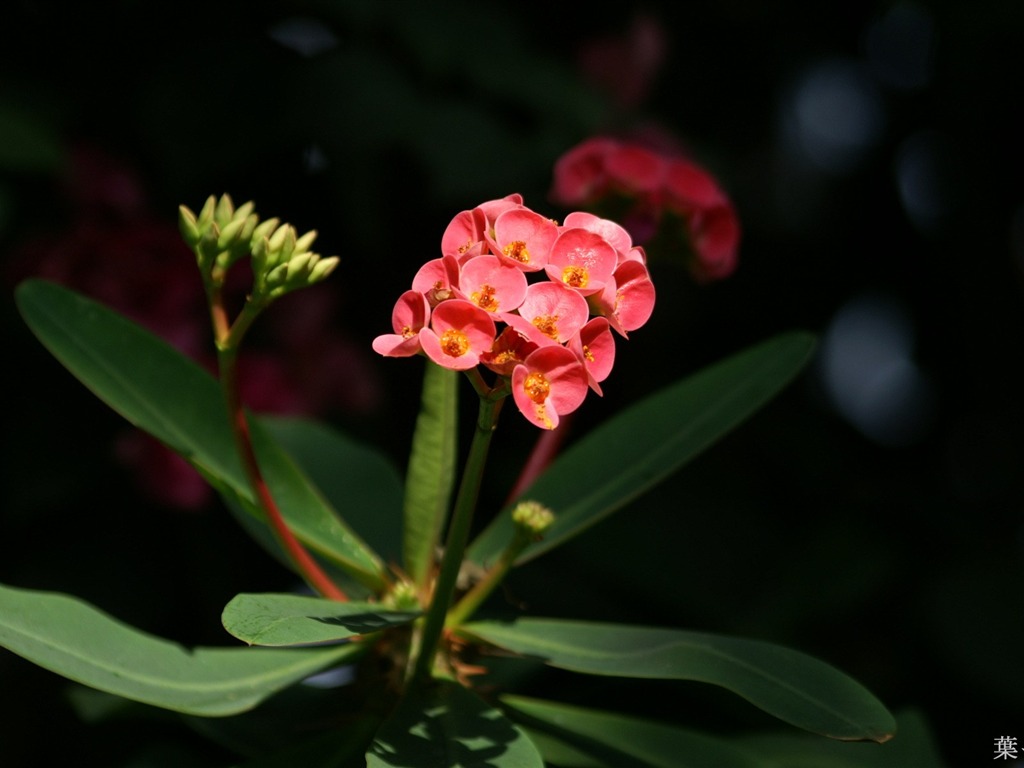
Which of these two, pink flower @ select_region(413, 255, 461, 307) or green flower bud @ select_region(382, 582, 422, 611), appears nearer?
pink flower @ select_region(413, 255, 461, 307)

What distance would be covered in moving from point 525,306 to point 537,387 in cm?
6

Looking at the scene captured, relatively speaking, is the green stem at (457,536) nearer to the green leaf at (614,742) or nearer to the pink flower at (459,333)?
the pink flower at (459,333)

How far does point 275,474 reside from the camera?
1052mm

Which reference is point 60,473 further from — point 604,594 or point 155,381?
point 604,594

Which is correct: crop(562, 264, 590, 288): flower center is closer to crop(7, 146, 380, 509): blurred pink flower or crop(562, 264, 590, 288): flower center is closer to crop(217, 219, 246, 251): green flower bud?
crop(217, 219, 246, 251): green flower bud

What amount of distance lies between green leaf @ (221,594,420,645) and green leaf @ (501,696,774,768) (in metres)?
0.24

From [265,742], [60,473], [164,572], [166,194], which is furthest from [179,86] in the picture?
[265,742]

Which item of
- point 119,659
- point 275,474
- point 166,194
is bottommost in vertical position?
point 119,659

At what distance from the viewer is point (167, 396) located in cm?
107

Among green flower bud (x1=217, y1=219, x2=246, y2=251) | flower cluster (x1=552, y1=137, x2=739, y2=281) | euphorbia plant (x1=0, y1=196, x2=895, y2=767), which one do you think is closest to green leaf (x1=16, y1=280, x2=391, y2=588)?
euphorbia plant (x1=0, y1=196, x2=895, y2=767)

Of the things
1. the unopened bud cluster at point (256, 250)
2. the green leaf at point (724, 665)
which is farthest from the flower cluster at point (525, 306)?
the green leaf at point (724, 665)

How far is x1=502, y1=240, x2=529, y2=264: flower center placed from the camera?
2.70 ft

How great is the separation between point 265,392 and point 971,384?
1330 mm

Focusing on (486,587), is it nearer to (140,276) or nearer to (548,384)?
(548,384)
